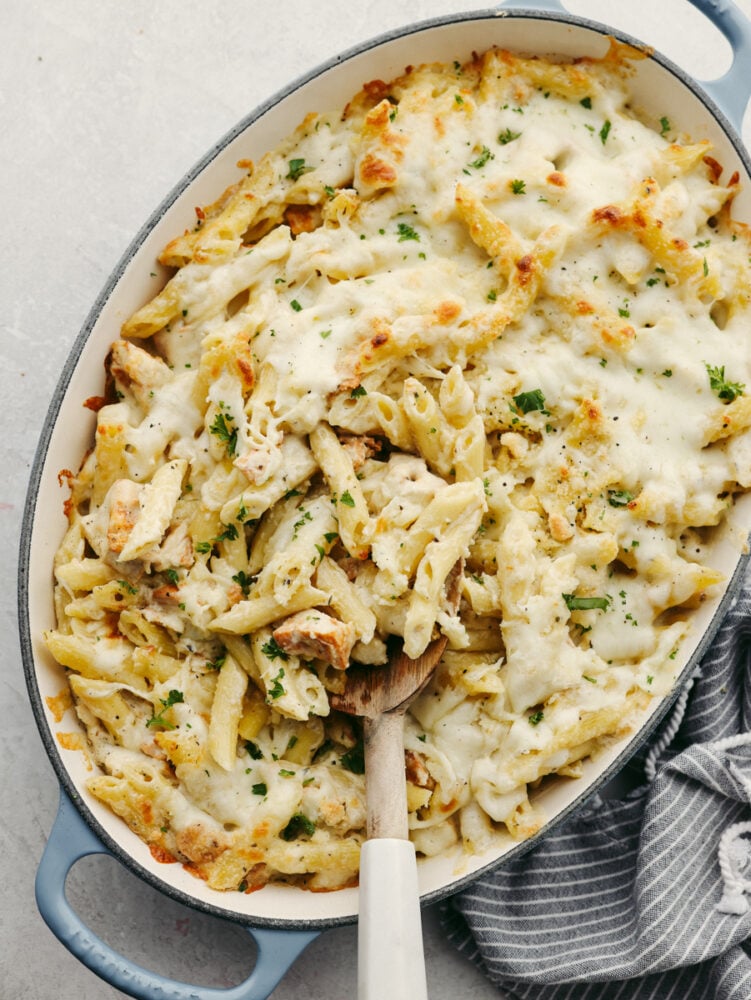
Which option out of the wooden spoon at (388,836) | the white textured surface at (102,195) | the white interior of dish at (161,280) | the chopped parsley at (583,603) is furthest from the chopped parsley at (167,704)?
the chopped parsley at (583,603)

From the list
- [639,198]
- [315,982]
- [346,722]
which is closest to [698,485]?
[639,198]

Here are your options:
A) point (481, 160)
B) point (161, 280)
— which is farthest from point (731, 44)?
point (161, 280)

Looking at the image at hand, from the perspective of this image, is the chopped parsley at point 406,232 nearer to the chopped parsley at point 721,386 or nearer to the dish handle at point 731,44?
the dish handle at point 731,44

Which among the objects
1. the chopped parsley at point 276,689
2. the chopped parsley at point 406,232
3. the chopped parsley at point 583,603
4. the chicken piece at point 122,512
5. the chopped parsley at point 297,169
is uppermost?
the chopped parsley at point 297,169

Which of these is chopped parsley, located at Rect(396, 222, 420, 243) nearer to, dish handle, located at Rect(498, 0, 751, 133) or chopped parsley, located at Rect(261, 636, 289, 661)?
dish handle, located at Rect(498, 0, 751, 133)

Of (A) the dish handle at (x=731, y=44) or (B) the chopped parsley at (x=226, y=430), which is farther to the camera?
(A) the dish handle at (x=731, y=44)

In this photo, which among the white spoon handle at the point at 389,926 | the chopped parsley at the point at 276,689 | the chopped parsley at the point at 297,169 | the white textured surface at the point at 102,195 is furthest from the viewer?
the white textured surface at the point at 102,195

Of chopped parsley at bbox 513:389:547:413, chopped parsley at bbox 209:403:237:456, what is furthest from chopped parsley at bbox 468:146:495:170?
chopped parsley at bbox 209:403:237:456
